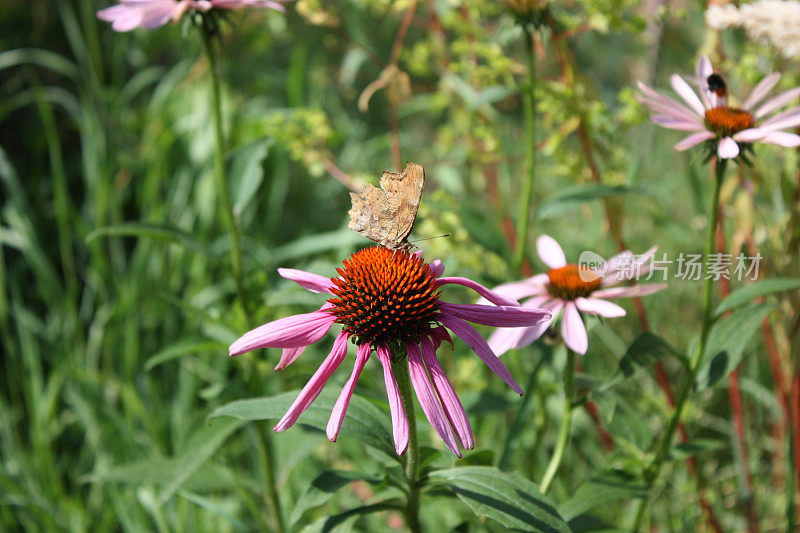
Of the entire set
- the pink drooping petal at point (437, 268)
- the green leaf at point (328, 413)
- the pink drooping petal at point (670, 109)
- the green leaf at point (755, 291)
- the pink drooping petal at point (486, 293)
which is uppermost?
the pink drooping petal at point (670, 109)

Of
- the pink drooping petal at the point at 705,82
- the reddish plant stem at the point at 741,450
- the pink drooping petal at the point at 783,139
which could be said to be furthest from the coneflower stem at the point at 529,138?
the reddish plant stem at the point at 741,450

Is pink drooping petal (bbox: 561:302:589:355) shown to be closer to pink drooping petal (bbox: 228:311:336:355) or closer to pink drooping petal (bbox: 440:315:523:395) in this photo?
pink drooping petal (bbox: 440:315:523:395)

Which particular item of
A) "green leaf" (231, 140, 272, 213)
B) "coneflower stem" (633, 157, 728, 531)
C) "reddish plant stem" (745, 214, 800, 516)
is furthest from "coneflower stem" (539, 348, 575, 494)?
"green leaf" (231, 140, 272, 213)

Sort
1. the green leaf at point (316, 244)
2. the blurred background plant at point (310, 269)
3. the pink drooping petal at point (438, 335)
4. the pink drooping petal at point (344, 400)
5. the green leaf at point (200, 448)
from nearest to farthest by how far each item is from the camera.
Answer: the pink drooping petal at point (344, 400) < the pink drooping petal at point (438, 335) < the green leaf at point (200, 448) < the blurred background plant at point (310, 269) < the green leaf at point (316, 244)

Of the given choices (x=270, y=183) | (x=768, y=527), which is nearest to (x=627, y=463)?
(x=768, y=527)

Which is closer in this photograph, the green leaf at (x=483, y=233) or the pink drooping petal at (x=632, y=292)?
the pink drooping petal at (x=632, y=292)

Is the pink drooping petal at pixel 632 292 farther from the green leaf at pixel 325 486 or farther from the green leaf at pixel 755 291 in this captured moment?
the green leaf at pixel 325 486

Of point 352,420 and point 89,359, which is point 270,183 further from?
point 352,420
